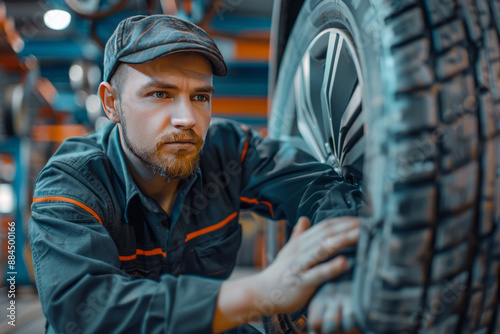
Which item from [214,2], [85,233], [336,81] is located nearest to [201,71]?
[336,81]

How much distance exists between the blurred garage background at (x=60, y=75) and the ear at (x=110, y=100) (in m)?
1.16

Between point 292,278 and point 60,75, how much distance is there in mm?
5173

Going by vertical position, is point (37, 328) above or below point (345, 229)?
below

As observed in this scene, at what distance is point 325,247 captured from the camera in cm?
47

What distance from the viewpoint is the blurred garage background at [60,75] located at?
2.18 meters

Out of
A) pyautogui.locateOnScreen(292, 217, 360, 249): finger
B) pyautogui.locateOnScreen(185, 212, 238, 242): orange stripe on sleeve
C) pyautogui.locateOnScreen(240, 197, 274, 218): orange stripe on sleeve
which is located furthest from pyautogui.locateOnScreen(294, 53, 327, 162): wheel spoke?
pyautogui.locateOnScreen(292, 217, 360, 249): finger

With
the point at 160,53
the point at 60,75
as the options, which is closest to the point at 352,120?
the point at 160,53

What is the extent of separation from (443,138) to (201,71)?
479 mm

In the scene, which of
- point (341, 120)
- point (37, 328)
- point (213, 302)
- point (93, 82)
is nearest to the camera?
point (213, 302)

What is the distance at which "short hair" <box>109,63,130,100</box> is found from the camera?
76 centimetres

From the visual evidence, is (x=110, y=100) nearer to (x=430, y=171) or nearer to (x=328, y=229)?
(x=328, y=229)

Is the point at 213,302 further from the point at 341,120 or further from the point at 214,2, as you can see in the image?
the point at 214,2

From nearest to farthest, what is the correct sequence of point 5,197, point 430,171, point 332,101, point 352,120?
point 430,171
point 352,120
point 332,101
point 5,197

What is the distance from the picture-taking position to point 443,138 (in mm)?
402
